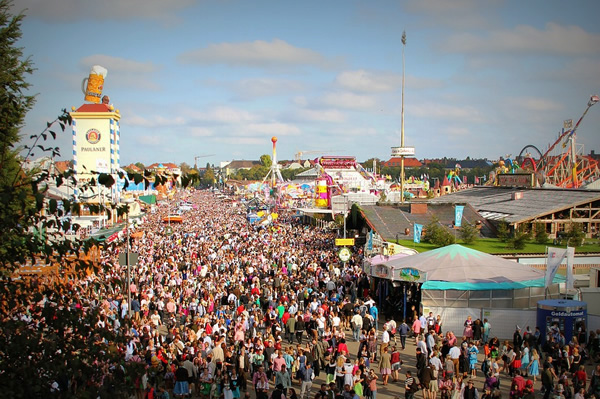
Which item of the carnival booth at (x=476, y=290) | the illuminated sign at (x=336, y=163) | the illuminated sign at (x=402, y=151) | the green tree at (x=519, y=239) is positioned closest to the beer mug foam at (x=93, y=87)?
the illuminated sign at (x=336, y=163)

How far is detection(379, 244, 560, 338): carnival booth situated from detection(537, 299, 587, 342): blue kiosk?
3.66 ft

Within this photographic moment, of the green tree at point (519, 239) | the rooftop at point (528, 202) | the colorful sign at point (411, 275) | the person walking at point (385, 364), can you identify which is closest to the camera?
the person walking at point (385, 364)

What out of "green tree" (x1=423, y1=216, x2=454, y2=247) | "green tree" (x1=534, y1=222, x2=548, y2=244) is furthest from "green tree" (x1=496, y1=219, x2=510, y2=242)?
"green tree" (x1=423, y1=216, x2=454, y2=247)

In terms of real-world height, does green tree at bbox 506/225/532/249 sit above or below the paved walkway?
above

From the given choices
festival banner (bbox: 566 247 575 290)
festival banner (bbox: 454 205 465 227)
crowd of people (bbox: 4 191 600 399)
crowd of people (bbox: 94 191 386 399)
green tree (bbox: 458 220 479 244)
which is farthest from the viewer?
festival banner (bbox: 454 205 465 227)

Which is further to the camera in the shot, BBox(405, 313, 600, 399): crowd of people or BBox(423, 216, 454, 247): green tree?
BBox(423, 216, 454, 247): green tree

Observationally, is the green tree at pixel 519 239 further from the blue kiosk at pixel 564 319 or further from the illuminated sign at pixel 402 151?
the illuminated sign at pixel 402 151

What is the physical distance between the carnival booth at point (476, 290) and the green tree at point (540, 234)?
12.6m

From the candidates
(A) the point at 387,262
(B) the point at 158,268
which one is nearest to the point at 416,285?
(A) the point at 387,262

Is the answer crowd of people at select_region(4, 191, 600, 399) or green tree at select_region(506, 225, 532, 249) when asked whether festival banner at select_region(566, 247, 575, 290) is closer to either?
crowd of people at select_region(4, 191, 600, 399)

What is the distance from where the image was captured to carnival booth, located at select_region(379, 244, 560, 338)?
17.4 meters

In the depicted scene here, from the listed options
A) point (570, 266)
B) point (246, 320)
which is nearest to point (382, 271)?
point (246, 320)

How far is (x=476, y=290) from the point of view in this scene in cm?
1828

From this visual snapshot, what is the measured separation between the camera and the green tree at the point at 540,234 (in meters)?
31.6
